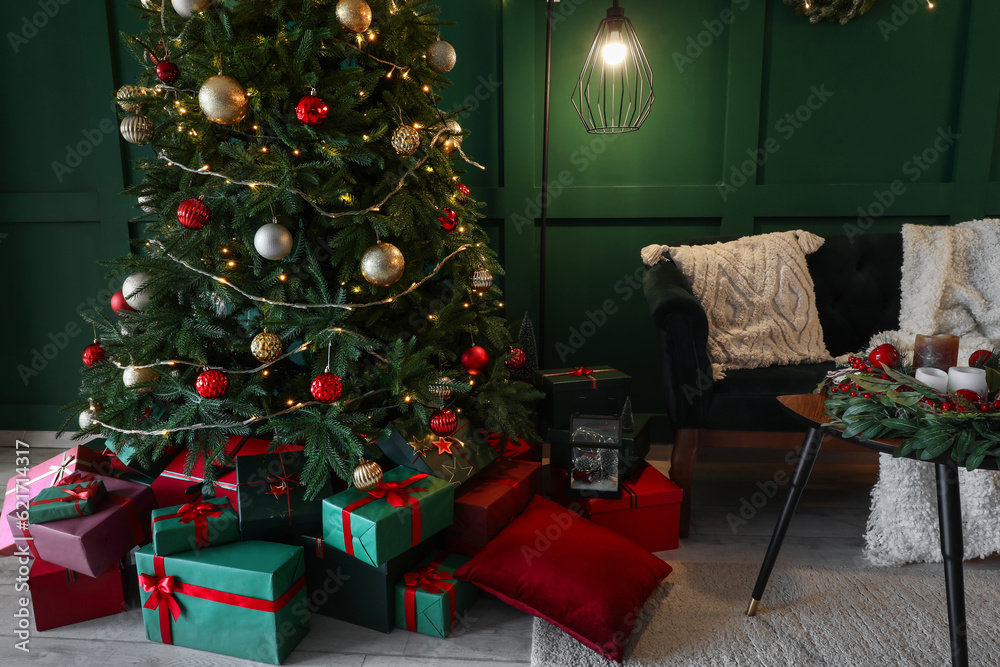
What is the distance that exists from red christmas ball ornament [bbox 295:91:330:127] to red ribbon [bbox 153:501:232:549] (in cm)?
88

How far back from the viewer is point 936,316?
203cm

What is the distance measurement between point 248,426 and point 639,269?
5.28 ft

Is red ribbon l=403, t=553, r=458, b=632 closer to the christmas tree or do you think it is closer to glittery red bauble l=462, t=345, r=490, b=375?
the christmas tree

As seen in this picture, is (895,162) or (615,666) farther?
(895,162)

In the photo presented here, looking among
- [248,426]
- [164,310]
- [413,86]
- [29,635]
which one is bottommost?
[29,635]

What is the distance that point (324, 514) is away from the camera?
1361 mm

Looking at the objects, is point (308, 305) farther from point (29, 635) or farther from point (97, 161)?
point (97, 161)

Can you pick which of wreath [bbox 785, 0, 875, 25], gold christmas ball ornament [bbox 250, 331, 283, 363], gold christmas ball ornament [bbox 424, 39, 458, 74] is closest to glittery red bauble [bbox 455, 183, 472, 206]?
gold christmas ball ornament [bbox 424, 39, 458, 74]

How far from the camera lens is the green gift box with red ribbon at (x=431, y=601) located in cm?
135

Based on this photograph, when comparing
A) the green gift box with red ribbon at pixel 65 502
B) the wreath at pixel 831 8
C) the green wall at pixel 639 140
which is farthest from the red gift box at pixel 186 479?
the wreath at pixel 831 8

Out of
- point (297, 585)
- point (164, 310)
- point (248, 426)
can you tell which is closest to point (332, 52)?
point (164, 310)

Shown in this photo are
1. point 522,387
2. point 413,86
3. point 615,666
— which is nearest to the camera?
point 615,666

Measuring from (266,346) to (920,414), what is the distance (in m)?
1.33

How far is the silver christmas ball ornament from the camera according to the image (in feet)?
4.37
